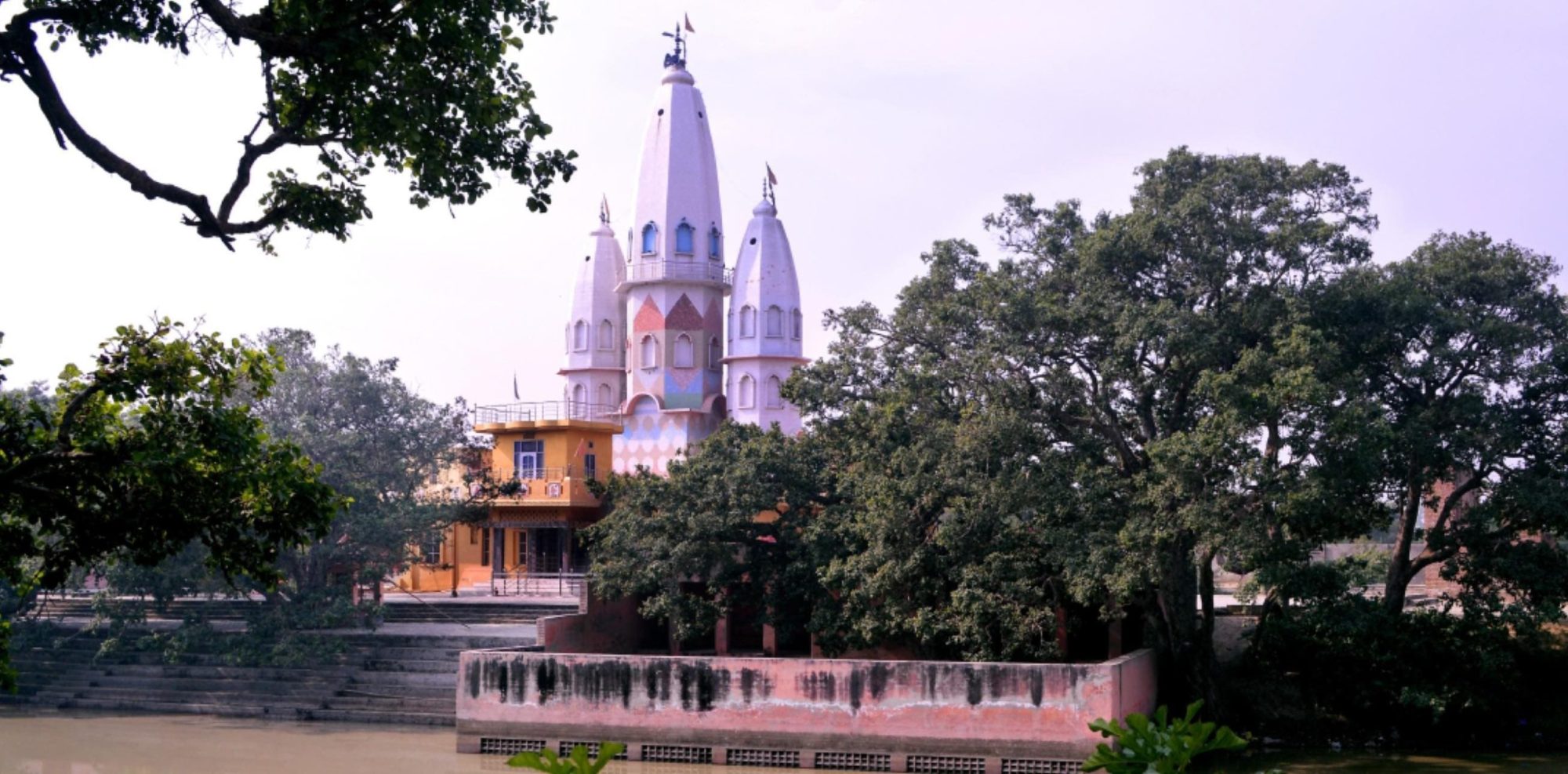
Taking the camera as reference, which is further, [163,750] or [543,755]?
[163,750]

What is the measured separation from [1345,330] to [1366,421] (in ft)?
6.66

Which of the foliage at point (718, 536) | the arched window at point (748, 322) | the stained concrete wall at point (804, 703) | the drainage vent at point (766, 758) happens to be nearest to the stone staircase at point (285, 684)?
the stained concrete wall at point (804, 703)

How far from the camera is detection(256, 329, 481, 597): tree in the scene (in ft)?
80.0

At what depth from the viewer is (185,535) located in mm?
6113

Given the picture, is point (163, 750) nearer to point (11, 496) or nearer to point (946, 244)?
point (946, 244)

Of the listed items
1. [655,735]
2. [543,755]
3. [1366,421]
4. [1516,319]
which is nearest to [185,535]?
[543,755]

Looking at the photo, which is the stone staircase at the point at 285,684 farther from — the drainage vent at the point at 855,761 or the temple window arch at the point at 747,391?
the temple window arch at the point at 747,391

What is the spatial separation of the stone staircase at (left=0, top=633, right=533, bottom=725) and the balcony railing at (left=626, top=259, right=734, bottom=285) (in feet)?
39.0

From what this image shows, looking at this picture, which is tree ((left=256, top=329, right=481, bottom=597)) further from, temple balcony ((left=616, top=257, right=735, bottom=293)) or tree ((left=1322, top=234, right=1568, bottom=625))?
tree ((left=1322, top=234, right=1568, bottom=625))

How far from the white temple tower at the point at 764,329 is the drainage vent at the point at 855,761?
50.3ft

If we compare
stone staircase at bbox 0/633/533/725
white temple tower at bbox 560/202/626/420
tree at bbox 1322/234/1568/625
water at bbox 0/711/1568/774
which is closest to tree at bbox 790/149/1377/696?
tree at bbox 1322/234/1568/625

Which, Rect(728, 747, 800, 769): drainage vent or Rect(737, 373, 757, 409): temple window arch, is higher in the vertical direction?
Rect(737, 373, 757, 409): temple window arch

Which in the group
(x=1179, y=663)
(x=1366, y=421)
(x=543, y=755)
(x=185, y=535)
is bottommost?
(x=1179, y=663)

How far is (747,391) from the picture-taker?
32.7m
